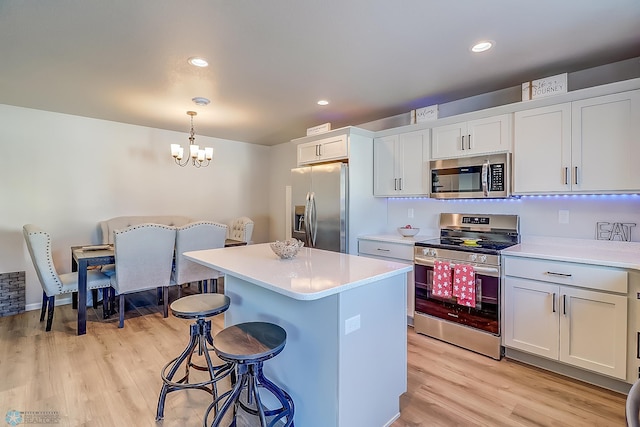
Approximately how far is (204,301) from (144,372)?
95 cm

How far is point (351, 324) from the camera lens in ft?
5.18

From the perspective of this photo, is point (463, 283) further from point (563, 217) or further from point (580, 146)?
point (580, 146)

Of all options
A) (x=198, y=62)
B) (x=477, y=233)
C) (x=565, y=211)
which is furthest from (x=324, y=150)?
(x=565, y=211)

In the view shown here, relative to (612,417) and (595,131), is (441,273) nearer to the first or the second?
(612,417)

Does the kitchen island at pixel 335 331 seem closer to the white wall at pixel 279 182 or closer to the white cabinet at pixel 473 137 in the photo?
the white cabinet at pixel 473 137

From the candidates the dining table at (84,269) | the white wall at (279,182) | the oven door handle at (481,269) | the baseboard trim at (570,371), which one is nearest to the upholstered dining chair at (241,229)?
the white wall at (279,182)

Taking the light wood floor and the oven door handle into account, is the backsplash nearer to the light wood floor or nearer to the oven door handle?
the oven door handle

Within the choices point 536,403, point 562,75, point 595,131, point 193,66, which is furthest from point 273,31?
point 536,403

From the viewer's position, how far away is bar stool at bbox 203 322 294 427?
1.44 meters

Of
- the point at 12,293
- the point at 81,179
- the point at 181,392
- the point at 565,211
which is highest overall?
the point at 81,179

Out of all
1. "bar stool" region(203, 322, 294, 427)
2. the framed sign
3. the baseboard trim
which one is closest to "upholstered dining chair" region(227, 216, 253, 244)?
"bar stool" region(203, 322, 294, 427)

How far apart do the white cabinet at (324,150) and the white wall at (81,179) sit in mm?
1910

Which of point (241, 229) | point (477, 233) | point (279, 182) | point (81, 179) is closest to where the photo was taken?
point (477, 233)

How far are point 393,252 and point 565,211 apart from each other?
62.0 inches
